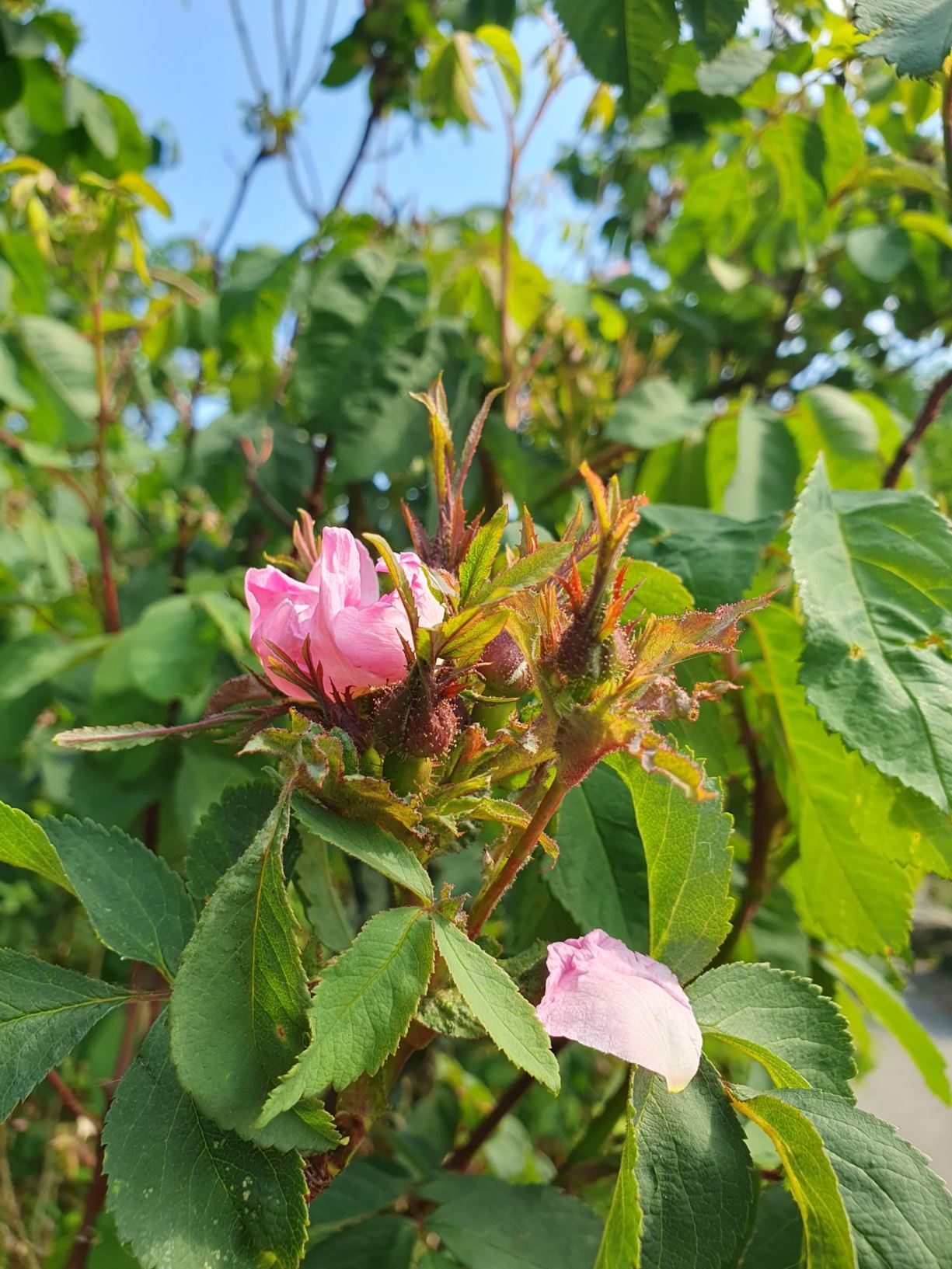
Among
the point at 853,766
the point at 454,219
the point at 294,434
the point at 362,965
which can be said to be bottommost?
the point at 362,965

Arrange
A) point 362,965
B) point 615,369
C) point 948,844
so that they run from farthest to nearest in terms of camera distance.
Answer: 1. point 615,369
2. point 948,844
3. point 362,965

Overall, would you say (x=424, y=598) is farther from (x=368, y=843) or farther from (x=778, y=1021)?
(x=778, y=1021)

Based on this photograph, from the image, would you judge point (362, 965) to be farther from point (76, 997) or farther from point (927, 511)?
point (927, 511)

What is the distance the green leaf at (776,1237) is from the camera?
0.42 m

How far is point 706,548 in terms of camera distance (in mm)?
585

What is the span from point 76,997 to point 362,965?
0.15m

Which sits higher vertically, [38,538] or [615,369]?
[615,369]

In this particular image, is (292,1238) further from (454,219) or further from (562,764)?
(454,219)

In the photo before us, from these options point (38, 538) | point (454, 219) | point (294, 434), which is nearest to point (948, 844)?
point (294, 434)

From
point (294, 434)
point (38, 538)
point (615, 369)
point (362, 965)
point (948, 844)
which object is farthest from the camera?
point (38, 538)

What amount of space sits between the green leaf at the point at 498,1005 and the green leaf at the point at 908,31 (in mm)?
517

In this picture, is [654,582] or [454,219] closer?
[654,582]

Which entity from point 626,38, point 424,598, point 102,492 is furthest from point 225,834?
point 102,492

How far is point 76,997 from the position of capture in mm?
387
